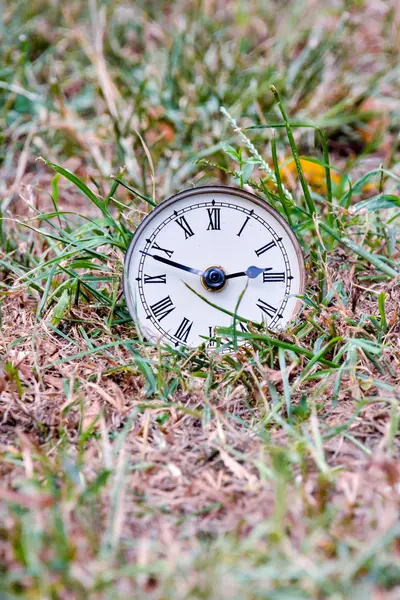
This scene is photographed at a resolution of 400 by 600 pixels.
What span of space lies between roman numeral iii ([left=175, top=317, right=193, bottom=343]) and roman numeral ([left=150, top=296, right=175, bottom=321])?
4 centimetres

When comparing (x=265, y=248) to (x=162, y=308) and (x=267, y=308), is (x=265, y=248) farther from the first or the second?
(x=162, y=308)

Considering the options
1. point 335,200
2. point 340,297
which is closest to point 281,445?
point 340,297

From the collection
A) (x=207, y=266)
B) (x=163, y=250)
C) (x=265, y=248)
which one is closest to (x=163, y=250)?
(x=163, y=250)

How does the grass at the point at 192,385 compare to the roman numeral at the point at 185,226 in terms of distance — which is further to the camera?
A: the roman numeral at the point at 185,226

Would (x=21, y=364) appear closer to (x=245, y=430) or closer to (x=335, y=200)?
(x=245, y=430)

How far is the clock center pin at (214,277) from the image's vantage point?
69.7 inches

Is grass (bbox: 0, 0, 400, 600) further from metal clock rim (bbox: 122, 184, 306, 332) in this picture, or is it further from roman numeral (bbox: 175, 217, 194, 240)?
roman numeral (bbox: 175, 217, 194, 240)

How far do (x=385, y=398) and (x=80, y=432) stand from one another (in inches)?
24.8

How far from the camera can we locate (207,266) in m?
1.79

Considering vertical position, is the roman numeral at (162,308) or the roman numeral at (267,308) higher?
the roman numeral at (267,308)

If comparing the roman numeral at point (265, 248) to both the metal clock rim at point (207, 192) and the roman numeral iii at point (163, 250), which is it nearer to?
the metal clock rim at point (207, 192)

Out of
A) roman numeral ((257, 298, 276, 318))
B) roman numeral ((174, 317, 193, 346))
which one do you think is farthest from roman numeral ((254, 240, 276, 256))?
roman numeral ((174, 317, 193, 346))

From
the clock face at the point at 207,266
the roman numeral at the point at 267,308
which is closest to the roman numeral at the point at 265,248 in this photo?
the clock face at the point at 207,266

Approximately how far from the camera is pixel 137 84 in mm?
3191
